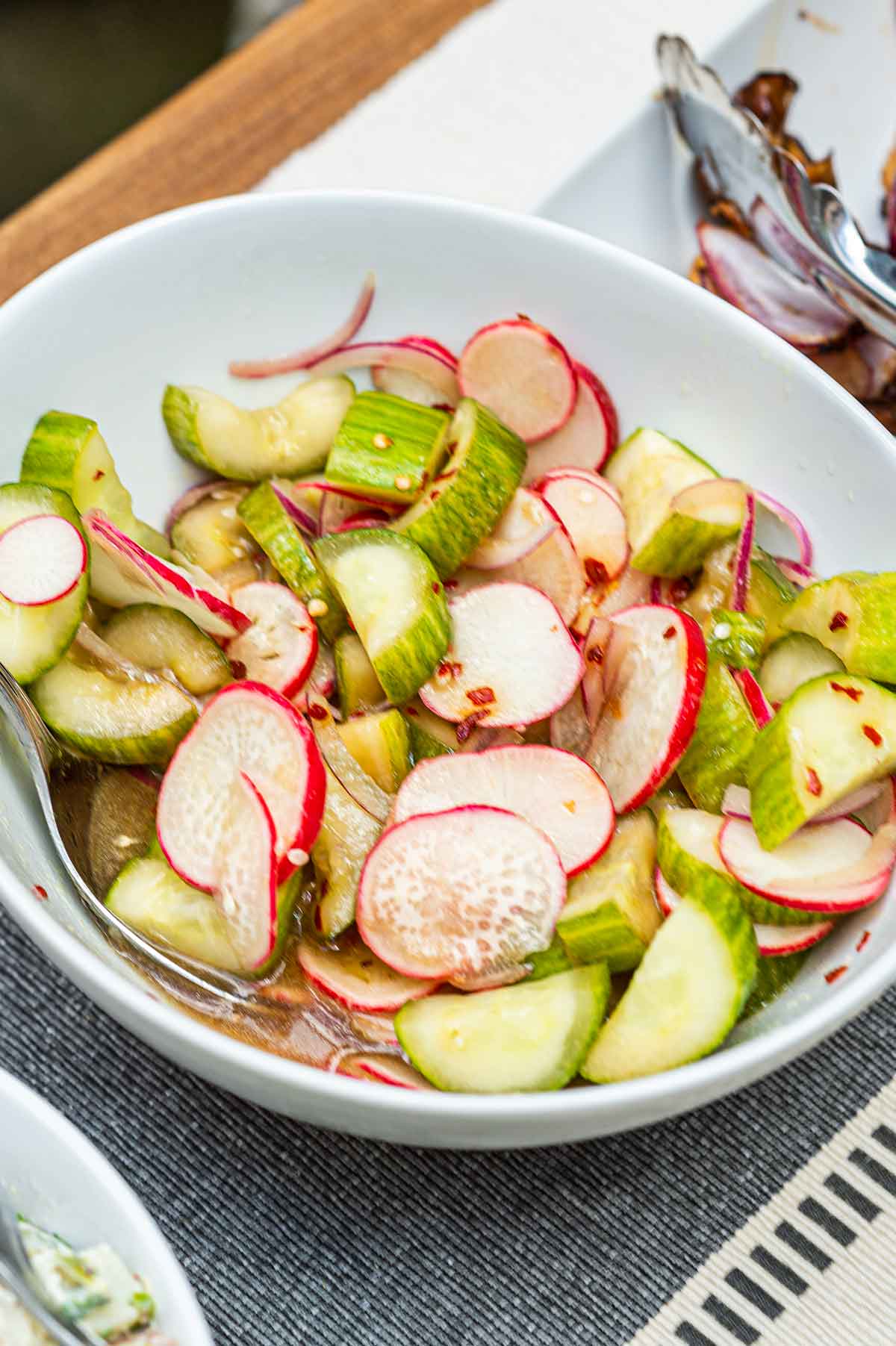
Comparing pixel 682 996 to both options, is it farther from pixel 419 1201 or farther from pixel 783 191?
pixel 783 191

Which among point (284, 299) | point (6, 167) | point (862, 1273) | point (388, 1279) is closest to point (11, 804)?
point (388, 1279)

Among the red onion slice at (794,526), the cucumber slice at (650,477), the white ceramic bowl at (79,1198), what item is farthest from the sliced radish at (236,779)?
the red onion slice at (794,526)

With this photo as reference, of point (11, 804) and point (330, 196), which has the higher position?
point (330, 196)

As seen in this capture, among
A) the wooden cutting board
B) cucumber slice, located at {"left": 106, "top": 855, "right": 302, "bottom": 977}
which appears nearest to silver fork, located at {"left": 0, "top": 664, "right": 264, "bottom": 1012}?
cucumber slice, located at {"left": 106, "top": 855, "right": 302, "bottom": 977}

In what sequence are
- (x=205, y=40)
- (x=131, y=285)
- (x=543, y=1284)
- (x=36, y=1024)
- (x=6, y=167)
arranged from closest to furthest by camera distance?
(x=543, y=1284), (x=36, y=1024), (x=131, y=285), (x=6, y=167), (x=205, y=40)

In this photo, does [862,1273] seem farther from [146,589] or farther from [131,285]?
[131,285]

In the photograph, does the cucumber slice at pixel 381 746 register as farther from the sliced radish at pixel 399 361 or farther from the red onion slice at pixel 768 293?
the red onion slice at pixel 768 293
